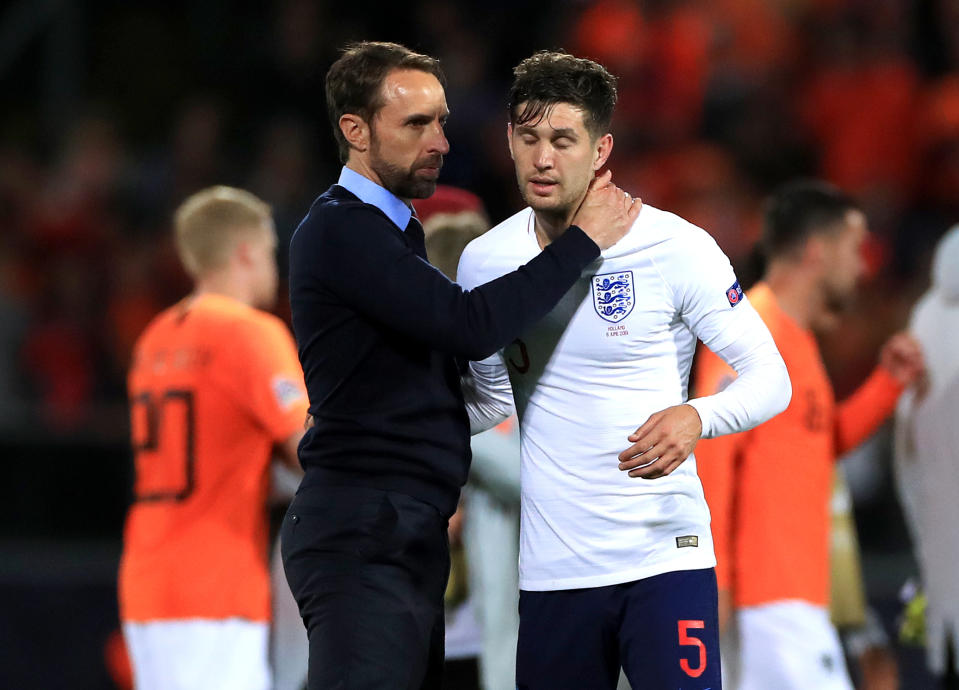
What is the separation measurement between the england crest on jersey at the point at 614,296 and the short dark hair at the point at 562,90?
1.14ft

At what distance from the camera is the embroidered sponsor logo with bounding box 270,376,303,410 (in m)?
4.69

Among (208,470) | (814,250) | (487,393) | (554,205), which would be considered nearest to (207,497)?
(208,470)

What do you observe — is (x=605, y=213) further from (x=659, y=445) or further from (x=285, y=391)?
(x=285, y=391)

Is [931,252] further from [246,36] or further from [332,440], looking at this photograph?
[332,440]

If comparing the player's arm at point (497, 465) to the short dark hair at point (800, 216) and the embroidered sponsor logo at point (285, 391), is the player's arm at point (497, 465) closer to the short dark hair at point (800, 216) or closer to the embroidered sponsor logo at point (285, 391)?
the embroidered sponsor logo at point (285, 391)

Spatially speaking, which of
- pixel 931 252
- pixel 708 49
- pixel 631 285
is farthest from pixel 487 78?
pixel 631 285

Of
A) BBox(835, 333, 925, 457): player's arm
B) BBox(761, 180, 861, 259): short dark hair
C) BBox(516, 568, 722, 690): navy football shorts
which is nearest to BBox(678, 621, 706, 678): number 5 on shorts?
BBox(516, 568, 722, 690): navy football shorts

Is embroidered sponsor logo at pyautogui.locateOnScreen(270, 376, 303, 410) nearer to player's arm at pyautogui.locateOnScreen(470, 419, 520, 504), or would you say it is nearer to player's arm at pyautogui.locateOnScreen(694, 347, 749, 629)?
player's arm at pyautogui.locateOnScreen(470, 419, 520, 504)

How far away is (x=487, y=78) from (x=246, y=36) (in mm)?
1983

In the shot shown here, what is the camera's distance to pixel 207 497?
4801 millimetres

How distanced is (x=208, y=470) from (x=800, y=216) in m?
2.27

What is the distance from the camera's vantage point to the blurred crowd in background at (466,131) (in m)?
8.88

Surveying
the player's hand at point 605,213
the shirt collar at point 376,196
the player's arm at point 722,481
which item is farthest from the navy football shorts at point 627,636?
the player's arm at point 722,481

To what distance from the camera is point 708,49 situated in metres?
9.42
